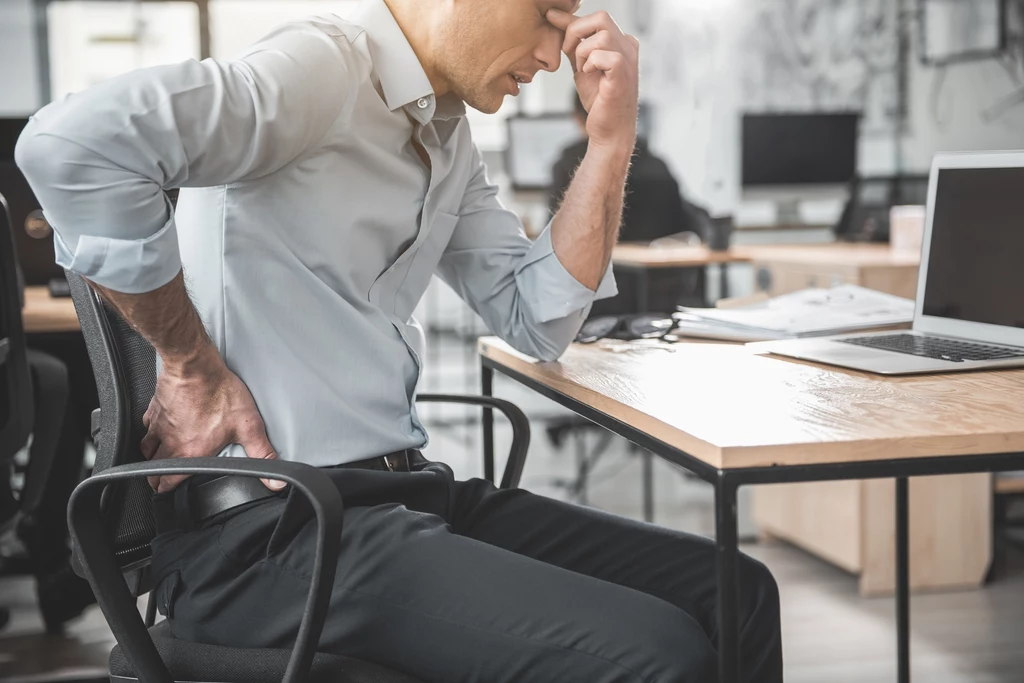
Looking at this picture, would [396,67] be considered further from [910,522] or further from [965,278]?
[910,522]

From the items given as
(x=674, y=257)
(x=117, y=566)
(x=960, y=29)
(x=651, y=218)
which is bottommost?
(x=117, y=566)

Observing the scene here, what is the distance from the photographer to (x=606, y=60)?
1.35 metres

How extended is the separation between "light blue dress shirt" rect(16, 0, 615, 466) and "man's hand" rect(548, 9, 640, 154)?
17 cm

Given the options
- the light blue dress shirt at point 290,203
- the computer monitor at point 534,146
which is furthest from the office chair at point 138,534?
the computer monitor at point 534,146

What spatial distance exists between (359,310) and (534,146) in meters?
4.31

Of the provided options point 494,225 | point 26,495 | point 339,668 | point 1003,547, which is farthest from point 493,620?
point 1003,547

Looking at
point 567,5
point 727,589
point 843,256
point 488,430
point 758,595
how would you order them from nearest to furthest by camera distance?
point 727,589
point 758,595
point 567,5
point 488,430
point 843,256

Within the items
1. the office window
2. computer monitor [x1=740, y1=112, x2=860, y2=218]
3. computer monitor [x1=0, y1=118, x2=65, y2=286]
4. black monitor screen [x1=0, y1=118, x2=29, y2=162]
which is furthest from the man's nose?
the office window

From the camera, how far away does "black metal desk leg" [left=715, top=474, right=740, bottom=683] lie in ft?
2.99

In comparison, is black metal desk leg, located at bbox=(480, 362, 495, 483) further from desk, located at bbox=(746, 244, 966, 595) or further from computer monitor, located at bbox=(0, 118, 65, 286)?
computer monitor, located at bbox=(0, 118, 65, 286)

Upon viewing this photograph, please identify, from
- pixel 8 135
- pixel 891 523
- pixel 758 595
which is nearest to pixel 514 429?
pixel 758 595

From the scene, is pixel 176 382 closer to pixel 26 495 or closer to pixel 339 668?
pixel 339 668

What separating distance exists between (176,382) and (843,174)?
4.70 metres

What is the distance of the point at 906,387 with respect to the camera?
4.10 ft
